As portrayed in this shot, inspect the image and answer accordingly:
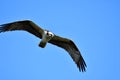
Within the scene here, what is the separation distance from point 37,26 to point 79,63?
9.95ft

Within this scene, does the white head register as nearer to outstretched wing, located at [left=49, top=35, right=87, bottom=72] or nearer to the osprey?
the osprey

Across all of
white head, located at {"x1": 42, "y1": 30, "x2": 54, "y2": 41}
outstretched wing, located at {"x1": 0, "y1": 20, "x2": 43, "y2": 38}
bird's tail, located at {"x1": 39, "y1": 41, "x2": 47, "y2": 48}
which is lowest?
bird's tail, located at {"x1": 39, "y1": 41, "x2": 47, "y2": 48}

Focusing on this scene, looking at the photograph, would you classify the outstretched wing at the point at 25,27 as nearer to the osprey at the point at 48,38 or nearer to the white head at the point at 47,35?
the osprey at the point at 48,38

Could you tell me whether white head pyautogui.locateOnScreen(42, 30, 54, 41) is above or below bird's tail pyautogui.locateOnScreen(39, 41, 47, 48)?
above

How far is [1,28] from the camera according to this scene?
23.5m

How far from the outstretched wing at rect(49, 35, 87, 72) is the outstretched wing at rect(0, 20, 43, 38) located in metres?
0.89

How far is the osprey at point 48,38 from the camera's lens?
76.3 feet

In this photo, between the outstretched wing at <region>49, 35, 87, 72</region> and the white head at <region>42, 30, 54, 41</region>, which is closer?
the white head at <region>42, 30, 54, 41</region>

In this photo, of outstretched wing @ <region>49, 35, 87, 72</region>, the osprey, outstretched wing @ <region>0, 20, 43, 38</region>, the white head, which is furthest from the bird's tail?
A: outstretched wing @ <region>49, 35, 87, 72</region>

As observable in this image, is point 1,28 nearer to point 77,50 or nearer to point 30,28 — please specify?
point 30,28

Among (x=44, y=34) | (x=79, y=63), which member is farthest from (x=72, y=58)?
(x=44, y=34)

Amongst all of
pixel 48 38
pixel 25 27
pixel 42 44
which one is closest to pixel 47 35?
pixel 48 38

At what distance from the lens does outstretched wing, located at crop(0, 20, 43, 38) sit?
2348cm

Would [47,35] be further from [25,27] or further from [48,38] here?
[25,27]
